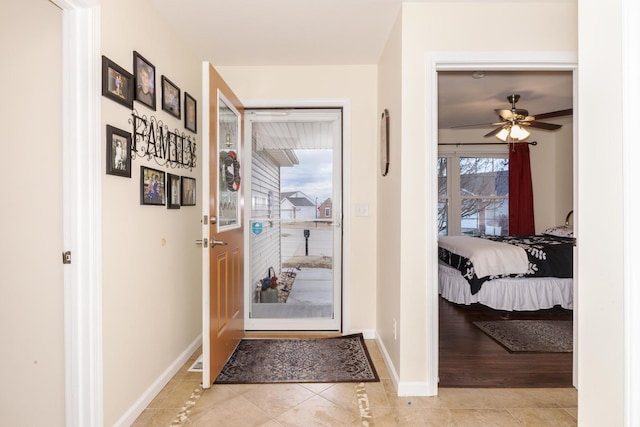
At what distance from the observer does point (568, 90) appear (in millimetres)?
4180

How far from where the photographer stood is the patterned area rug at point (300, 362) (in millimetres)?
2482

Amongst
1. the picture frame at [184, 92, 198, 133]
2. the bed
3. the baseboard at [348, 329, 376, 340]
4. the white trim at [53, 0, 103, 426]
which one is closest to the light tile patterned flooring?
the white trim at [53, 0, 103, 426]

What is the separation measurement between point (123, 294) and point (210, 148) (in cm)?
98

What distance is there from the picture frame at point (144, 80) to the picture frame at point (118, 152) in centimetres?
28

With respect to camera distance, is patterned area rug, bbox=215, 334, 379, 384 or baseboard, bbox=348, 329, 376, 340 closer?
patterned area rug, bbox=215, 334, 379, 384

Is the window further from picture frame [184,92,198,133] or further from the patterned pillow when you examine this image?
picture frame [184,92,198,133]

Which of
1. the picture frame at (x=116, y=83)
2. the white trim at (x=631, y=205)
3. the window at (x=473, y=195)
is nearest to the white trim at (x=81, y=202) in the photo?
the picture frame at (x=116, y=83)

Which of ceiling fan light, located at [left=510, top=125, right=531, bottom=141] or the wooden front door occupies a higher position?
ceiling fan light, located at [left=510, top=125, right=531, bottom=141]

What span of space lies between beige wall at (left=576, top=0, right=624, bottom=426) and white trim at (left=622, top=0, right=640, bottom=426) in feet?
0.04

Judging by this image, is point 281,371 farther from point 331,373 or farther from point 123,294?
point 123,294

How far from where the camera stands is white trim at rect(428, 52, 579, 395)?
88.6 inches

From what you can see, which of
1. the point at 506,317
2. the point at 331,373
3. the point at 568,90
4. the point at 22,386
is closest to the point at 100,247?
the point at 22,386

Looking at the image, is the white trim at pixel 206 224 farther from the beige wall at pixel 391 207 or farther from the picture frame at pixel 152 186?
the beige wall at pixel 391 207

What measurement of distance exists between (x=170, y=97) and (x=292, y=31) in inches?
38.4
